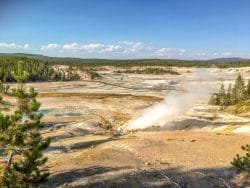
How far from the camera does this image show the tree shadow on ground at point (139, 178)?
27.0m

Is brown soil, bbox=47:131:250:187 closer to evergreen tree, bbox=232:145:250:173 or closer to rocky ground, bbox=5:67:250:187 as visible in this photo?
rocky ground, bbox=5:67:250:187

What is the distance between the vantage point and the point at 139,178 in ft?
91.9

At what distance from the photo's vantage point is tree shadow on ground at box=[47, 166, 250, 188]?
27.0 metres

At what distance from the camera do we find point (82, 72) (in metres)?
164

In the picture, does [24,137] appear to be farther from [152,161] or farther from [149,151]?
[149,151]

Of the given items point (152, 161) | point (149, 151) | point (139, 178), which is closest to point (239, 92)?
point (149, 151)

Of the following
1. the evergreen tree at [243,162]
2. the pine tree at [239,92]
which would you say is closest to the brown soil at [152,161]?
the evergreen tree at [243,162]

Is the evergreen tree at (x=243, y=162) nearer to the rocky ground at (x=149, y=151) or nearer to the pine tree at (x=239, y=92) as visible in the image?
the rocky ground at (x=149, y=151)

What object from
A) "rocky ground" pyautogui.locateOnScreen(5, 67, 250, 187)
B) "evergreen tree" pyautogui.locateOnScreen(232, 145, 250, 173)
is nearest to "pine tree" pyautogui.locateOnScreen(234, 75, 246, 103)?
"rocky ground" pyautogui.locateOnScreen(5, 67, 250, 187)

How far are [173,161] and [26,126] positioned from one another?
1614cm

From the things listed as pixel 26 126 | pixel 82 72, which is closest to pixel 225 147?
pixel 26 126

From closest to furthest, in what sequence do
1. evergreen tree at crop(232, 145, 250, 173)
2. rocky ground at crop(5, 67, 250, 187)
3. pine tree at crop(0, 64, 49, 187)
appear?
1. pine tree at crop(0, 64, 49, 187)
2. evergreen tree at crop(232, 145, 250, 173)
3. rocky ground at crop(5, 67, 250, 187)

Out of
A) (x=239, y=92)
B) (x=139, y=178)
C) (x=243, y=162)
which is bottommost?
(x=139, y=178)

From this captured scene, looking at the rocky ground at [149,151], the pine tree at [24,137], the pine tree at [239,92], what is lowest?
the rocky ground at [149,151]
